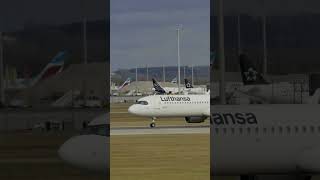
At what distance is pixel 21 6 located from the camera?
5.90ft

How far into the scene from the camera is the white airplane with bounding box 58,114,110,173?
1808 mm

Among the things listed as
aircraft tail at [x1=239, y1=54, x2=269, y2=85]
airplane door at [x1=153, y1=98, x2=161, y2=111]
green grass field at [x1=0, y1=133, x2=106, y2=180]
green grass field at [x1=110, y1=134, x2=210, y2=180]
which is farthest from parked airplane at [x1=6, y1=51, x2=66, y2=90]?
airplane door at [x1=153, y1=98, x2=161, y2=111]

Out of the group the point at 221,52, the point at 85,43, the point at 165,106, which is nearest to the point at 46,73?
the point at 85,43

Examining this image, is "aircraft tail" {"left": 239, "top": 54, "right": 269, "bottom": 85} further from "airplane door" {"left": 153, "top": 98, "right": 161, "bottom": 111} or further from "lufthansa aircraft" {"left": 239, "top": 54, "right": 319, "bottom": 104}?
"airplane door" {"left": 153, "top": 98, "right": 161, "bottom": 111}

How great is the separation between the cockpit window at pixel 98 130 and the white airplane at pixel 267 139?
0.48 meters

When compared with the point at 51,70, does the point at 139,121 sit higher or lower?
lower

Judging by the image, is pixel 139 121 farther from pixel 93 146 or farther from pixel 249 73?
pixel 93 146

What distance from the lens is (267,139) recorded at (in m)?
2.31

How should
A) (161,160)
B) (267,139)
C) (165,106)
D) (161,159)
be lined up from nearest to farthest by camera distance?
(267,139), (161,160), (161,159), (165,106)

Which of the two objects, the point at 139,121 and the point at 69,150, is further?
the point at 139,121

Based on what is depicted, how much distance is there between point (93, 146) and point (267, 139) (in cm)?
82

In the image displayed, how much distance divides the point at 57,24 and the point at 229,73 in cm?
67

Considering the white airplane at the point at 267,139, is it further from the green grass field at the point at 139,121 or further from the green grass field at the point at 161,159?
the green grass field at the point at 139,121

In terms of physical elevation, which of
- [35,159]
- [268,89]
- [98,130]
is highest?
[268,89]
